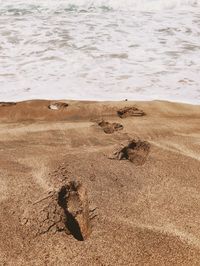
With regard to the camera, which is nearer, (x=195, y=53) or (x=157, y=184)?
(x=157, y=184)

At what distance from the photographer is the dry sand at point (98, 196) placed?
1.79m

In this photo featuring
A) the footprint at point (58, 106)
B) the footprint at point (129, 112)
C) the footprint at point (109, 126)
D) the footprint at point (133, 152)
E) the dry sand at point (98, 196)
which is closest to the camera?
the dry sand at point (98, 196)

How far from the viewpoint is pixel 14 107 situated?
13.0 ft

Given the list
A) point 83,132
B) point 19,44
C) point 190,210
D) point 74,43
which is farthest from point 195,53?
point 190,210

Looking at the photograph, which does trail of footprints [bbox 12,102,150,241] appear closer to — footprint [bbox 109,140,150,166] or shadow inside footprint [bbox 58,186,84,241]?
shadow inside footprint [bbox 58,186,84,241]

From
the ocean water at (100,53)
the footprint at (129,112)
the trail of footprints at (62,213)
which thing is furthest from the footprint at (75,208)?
the ocean water at (100,53)

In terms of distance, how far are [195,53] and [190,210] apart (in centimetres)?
434

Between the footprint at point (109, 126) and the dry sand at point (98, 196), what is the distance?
4 cm

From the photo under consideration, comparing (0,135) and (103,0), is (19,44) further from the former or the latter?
(103,0)

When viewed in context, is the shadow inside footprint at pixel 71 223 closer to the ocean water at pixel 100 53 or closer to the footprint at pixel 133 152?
the footprint at pixel 133 152

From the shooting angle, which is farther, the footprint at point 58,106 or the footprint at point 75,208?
the footprint at point 58,106

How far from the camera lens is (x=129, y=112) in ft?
12.4

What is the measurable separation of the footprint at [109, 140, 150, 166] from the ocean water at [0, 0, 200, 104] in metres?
1.52

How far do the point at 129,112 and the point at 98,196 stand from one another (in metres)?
1.73
